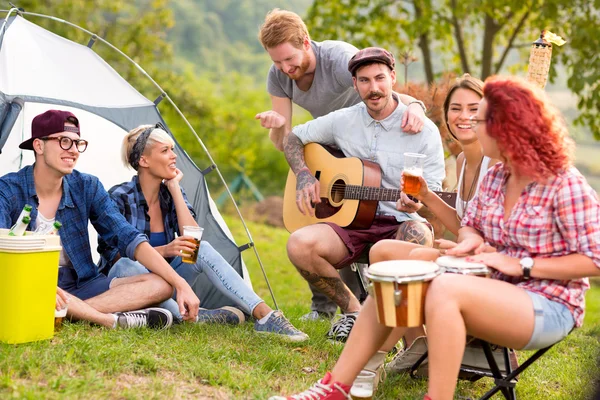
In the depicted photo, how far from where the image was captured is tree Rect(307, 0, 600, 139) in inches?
356

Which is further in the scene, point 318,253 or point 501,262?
point 318,253

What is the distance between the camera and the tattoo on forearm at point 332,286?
4301mm

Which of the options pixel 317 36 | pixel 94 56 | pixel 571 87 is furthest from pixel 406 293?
pixel 317 36

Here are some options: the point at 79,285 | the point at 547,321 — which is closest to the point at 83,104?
the point at 79,285

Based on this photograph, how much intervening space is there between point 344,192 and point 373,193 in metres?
0.25

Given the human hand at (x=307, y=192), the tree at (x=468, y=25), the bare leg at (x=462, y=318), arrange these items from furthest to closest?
the tree at (x=468, y=25) < the human hand at (x=307, y=192) < the bare leg at (x=462, y=318)

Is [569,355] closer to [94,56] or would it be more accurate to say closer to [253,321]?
[253,321]

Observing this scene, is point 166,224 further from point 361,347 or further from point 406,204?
point 361,347

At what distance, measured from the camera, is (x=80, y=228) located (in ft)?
13.1

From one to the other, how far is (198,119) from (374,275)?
1352 cm

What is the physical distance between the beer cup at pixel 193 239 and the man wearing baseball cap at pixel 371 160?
535 millimetres

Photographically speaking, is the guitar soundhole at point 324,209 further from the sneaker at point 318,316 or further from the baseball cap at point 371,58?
the baseball cap at point 371,58

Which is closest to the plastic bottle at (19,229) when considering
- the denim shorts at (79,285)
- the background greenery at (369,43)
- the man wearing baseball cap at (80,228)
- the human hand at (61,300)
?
the man wearing baseball cap at (80,228)

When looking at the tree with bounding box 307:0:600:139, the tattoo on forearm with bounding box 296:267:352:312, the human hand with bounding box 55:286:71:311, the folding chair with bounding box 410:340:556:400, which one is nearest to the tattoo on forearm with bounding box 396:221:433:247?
the tattoo on forearm with bounding box 296:267:352:312
